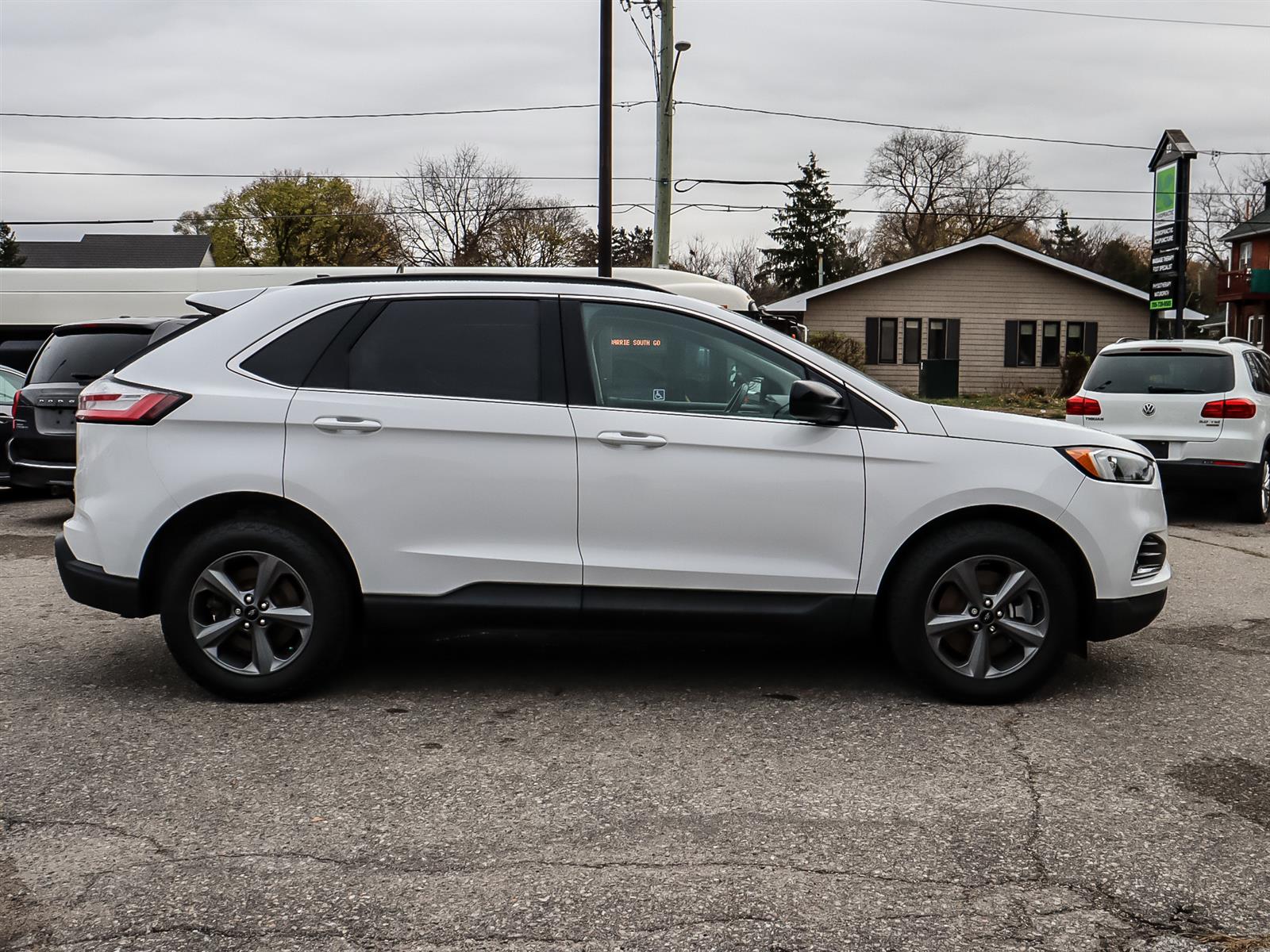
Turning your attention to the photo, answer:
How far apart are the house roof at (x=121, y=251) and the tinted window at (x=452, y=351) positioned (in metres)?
73.1

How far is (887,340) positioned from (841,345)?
239 cm

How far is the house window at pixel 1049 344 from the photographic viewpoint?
122 ft

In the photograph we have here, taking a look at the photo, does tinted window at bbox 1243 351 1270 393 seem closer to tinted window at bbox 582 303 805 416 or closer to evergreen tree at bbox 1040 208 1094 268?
tinted window at bbox 582 303 805 416

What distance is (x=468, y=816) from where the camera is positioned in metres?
3.82

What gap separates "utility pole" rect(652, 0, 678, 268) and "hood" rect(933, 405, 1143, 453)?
1708cm

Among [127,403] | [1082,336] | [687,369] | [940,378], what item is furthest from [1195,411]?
[1082,336]

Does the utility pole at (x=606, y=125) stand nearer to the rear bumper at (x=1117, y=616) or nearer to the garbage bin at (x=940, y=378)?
the rear bumper at (x=1117, y=616)

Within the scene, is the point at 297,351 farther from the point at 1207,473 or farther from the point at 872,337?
the point at 872,337

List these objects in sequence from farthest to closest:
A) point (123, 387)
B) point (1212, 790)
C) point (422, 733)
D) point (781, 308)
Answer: point (781, 308) → point (123, 387) → point (422, 733) → point (1212, 790)

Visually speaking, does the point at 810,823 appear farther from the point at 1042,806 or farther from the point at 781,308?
the point at 781,308

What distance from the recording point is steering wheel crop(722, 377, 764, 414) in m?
5.01

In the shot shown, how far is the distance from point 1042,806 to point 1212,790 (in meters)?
0.65

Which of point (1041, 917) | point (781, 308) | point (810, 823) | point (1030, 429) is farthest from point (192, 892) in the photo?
point (781, 308)

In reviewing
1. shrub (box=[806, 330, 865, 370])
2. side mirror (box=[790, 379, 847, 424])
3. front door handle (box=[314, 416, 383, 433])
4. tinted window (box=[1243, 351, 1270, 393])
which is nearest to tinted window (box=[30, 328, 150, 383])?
front door handle (box=[314, 416, 383, 433])
